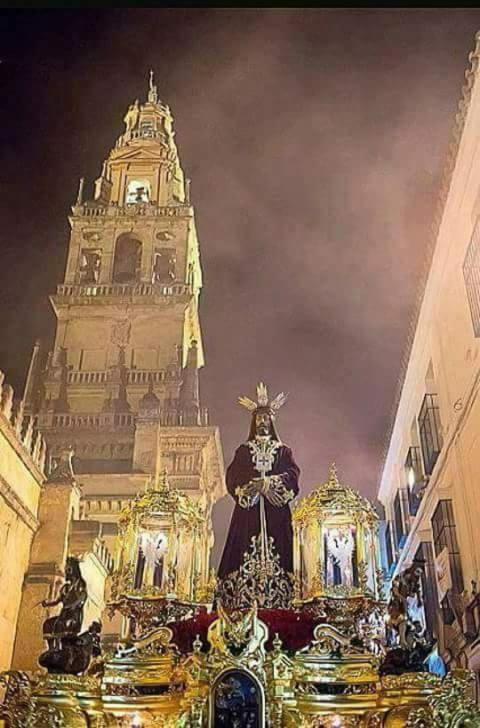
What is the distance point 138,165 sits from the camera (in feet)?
97.1

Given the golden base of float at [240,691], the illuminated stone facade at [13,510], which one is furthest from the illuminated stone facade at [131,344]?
the golden base of float at [240,691]

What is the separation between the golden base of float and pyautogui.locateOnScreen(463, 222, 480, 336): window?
18.2 feet

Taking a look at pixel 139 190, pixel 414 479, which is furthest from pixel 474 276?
pixel 139 190

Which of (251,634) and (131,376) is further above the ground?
(131,376)

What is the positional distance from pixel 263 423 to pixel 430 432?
16.4 feet

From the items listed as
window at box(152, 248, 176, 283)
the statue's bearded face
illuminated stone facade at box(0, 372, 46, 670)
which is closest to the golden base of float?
the statue's bearded face

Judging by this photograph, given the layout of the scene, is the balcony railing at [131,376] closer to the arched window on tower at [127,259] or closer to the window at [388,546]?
the arched window on tower at [127,259]

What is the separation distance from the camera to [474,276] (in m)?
10.9

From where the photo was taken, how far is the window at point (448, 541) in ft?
37.6

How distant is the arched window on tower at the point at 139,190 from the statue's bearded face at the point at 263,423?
21.5m

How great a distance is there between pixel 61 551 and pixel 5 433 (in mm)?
3178

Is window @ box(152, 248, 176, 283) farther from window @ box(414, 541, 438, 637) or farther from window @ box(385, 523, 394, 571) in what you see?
window @ box(414, 541, 438, 637)

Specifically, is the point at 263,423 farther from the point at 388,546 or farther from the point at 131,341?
the point at 131,341

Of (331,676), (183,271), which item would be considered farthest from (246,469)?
(183,271)
